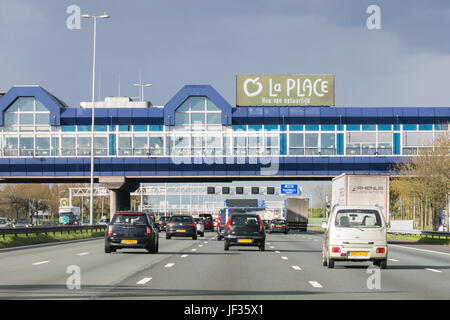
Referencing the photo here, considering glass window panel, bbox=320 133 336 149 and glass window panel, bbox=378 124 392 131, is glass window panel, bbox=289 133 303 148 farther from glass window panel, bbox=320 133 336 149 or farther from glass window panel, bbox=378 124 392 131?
glass window panel, bbox=378 124 392 131

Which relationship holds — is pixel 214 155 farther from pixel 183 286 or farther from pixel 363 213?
pixel 183 286

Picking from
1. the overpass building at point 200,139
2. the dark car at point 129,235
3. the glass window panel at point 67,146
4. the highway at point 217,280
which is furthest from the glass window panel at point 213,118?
the highway at point 217,280

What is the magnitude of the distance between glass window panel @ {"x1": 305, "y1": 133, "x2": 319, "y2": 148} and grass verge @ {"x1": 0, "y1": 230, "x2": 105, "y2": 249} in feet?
94.1

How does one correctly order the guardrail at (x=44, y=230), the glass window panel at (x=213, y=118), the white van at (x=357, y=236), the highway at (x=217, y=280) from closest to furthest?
the highway at (x=217, y=280) < the white van at (x=357, y=236) < the guardrail at (x=44, y=230) < the glass window panel at (x=213, y=118)

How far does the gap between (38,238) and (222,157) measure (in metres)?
33.7

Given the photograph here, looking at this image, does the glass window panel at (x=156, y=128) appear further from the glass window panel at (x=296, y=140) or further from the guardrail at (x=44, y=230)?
the guardrail at (x=44, y=230)

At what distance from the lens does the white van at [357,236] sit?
19.1m

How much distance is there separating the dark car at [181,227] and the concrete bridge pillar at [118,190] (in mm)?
27453

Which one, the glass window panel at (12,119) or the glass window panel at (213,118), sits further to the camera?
the glass window panel at (12,119)

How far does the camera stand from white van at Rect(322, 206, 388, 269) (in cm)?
1906

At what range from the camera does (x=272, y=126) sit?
72562mm

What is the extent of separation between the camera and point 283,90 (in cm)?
7288
